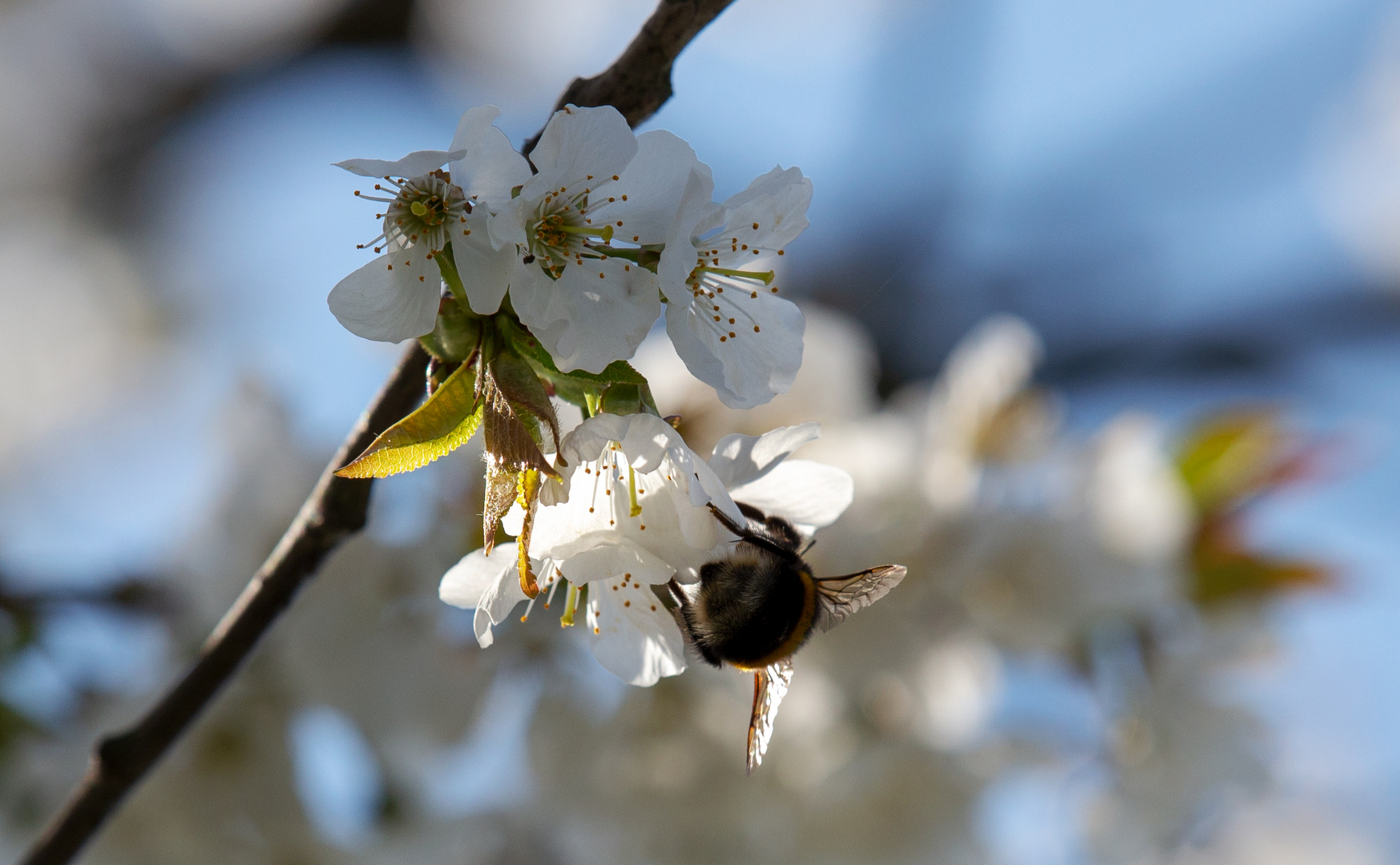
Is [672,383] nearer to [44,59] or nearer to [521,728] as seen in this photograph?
[521,728]

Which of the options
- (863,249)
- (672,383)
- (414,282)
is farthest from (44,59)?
(414,282)

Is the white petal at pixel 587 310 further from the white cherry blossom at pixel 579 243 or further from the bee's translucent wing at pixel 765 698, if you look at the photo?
the bee's translucent wing at pixel 765 698

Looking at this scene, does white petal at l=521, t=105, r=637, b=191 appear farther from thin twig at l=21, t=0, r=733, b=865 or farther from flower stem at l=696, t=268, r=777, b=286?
flower stem at l=696, t=268, r=777, b=286

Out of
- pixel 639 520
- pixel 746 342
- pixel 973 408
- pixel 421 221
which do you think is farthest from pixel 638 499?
pixel 973 408

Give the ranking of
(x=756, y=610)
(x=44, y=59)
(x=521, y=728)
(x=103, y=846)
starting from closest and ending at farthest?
(x=756, y=610) → (x=103, y=846) → (x=521, y=728) → (x=44, y=59)

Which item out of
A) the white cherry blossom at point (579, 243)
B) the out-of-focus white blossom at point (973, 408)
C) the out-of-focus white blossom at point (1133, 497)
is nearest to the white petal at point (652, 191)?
the white cherry blossom at point (579, 243)

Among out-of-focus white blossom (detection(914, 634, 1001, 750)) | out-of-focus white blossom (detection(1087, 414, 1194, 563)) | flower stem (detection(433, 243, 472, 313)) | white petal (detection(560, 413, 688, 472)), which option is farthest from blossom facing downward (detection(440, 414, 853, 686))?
out-of-focus white blossom (detection(1087, 414, 1194, 563))

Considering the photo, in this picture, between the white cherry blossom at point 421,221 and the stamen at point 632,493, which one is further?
the stamen at point 632,493
